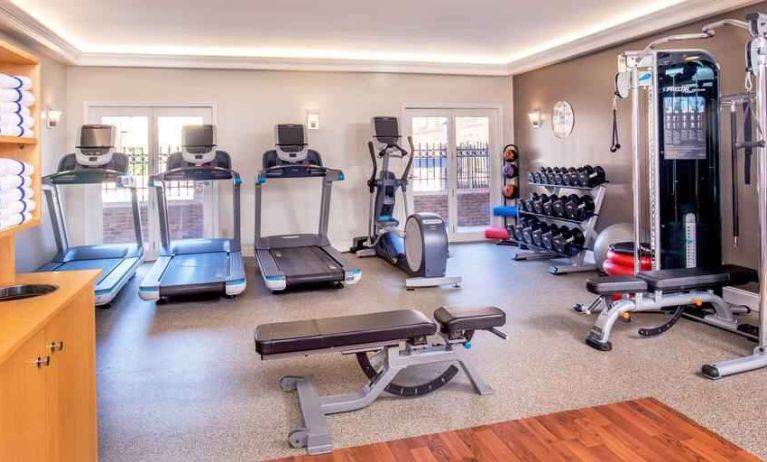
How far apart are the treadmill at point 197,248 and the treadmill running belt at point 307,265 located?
1.50ft

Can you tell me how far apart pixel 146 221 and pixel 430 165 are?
168 inches

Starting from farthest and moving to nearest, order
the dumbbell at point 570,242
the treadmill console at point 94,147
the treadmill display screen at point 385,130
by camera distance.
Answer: the treadmill display screen at point 385,130 → the dumbbell at point 570,242 → the treadmill console at point 94,147

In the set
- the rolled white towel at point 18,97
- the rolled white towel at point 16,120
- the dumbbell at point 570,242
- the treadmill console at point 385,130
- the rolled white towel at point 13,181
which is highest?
the treadmill console at point 385,130

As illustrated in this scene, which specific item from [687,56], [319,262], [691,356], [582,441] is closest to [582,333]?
[691,356]

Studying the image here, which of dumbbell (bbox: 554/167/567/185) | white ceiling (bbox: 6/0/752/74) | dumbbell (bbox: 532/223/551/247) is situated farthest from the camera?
dumbbell (bbox: 532/223/551/247)

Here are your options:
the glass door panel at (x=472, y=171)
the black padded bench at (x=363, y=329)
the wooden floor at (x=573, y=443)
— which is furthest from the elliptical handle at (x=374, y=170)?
the wooden floor at (x=573, y=443)

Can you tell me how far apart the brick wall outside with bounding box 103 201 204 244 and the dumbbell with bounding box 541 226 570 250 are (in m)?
4.64

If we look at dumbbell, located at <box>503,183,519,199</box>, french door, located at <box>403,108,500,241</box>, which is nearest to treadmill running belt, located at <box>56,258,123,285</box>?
french door, located at <box>403,108,500,241</box>

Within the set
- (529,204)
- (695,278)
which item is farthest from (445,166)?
(695,278)

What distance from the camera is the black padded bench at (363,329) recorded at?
270 cm

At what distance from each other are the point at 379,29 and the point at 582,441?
16.9 feet

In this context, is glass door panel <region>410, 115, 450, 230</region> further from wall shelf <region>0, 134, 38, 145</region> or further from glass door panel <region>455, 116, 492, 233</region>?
wall shelf <region>0, 134, 38, 145</region>

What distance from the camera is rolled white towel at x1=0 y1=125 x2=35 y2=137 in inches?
75.1

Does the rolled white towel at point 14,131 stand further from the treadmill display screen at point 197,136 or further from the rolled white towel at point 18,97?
the treadmill display screen at point 197,136
